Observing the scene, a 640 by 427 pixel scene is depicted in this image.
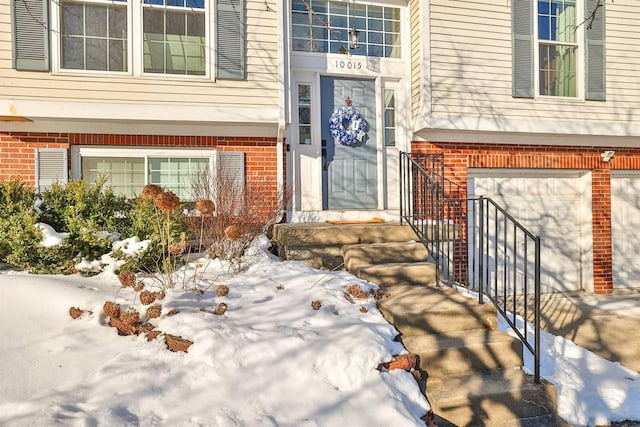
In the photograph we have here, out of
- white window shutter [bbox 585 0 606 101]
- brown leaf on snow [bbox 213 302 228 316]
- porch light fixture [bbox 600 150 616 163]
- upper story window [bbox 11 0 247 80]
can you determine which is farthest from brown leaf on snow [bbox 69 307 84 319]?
porch light fixture [bbox 600 150 616 163]

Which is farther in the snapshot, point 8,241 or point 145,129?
point 145,129

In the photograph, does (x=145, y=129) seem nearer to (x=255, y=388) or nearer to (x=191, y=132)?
(x=191, y=132)

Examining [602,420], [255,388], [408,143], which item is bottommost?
[602,420]

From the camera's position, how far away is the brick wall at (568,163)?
655 cm

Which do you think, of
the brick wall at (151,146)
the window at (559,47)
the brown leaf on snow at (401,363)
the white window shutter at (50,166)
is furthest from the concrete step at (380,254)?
the white window shutter at (50,166)

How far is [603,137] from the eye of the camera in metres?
6.74

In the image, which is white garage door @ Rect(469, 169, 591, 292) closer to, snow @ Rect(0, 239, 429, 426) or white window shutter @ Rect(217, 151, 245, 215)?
white window shutter @ Rect(217, 151, 245, 215)

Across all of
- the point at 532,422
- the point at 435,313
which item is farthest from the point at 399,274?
the point at 532,422

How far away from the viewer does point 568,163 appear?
6836mm

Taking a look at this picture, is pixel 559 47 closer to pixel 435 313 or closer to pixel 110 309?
pixel 435 313

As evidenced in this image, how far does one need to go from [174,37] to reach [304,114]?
2043mm

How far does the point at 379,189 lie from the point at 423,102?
1416mm

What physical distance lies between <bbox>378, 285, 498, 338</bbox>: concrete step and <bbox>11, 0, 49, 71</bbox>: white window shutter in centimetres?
505

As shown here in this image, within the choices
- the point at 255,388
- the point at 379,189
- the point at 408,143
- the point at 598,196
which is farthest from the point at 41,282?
the point at 598,196
